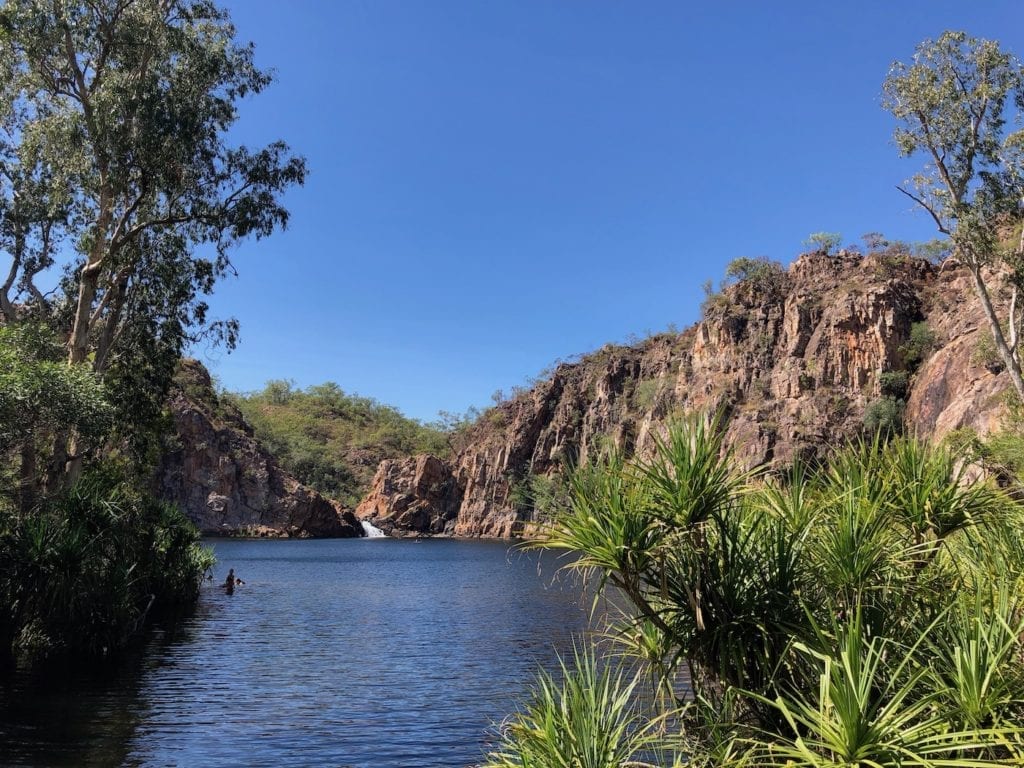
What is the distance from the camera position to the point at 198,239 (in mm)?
28625

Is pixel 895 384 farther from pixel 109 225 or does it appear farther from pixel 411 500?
pixel 411 500

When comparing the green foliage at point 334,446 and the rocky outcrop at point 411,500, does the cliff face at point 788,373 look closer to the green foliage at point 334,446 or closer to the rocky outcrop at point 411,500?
the rocky outcrop at point 411,500

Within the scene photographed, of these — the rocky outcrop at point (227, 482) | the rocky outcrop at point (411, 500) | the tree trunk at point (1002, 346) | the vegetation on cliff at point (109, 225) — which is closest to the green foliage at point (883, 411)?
the tree trunk at point (1002, 346)

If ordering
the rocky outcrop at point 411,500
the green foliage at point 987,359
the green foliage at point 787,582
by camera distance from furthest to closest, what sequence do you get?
the rocky outcrop at point 411,500 < the green foliage at point 987,359 < the green foliage at point 787,582

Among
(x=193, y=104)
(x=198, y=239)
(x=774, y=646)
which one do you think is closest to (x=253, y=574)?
(x=198, y=239)

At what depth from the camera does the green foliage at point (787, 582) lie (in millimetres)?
6398

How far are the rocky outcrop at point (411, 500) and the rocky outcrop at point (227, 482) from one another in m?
13.0

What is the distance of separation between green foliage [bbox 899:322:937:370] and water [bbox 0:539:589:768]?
60265 mm

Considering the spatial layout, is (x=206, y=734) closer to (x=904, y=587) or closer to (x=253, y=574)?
(x=904, y=587)

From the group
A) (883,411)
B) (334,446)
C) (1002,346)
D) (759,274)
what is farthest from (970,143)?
(334,446)

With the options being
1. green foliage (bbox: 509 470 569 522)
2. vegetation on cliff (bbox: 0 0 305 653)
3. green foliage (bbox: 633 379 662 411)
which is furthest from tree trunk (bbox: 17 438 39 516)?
green foliage (bbox: 633 379 662 411)

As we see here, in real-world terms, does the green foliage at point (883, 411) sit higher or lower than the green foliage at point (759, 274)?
lower

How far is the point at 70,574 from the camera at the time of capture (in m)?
17.6

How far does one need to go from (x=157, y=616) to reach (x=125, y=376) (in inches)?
394
